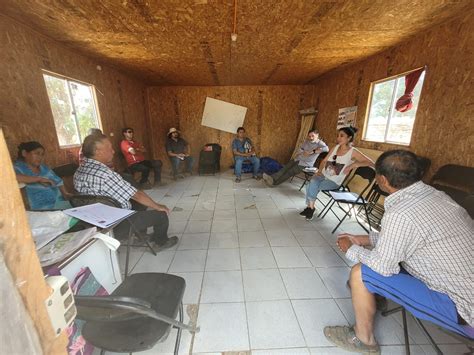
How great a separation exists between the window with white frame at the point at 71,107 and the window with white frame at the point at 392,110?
4579mm

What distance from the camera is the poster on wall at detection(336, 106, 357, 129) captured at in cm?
389

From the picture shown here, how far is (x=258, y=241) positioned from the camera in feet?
7.63

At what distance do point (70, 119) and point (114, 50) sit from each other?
3.89 ft

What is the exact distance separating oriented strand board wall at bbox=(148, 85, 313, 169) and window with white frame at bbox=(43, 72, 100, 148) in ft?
7.70

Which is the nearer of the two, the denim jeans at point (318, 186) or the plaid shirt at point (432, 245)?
the plaid shirt at point (432, 245)

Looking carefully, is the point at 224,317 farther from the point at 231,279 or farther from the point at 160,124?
the point at 160,124

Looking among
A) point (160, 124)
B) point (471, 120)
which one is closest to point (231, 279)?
point (471, 120)

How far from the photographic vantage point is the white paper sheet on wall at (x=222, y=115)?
A: 5.84 metres

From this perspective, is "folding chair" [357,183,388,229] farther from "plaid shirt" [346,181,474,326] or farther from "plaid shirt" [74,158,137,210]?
"plaid shirt" [74,158,137,210]

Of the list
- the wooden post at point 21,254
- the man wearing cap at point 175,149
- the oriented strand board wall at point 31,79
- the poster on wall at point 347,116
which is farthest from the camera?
the man wearing cap at point 175,149

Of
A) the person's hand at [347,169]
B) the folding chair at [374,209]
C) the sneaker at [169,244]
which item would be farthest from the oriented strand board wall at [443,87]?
the sneaker at [169,244]

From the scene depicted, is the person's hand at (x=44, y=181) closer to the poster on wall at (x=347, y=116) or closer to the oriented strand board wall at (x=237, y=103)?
the oriented strand board wall at (x=237, y=103)

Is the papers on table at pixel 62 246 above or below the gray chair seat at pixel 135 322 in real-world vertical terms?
above

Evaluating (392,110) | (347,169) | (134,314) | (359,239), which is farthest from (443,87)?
(134,314)
